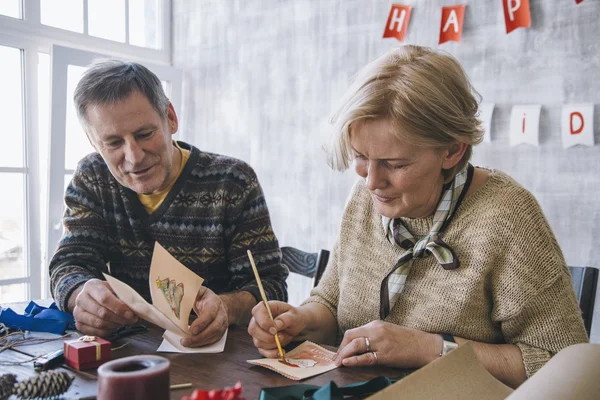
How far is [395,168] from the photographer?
4.25ft

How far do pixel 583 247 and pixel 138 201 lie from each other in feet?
6.00

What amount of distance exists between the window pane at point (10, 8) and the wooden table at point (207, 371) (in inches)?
106

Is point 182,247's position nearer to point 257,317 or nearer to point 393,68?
point 257,317

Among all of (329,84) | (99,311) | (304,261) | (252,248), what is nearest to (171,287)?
(99,311)

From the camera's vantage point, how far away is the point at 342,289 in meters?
1.54

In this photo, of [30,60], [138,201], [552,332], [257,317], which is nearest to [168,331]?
[257,317]

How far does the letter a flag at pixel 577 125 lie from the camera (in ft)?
7.63

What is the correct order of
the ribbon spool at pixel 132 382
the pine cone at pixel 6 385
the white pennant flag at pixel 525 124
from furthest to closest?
the white pennant flag at pixel 525 124 → the pine cone at pixel 6 385 → the ribbon spool at pixel 132 382

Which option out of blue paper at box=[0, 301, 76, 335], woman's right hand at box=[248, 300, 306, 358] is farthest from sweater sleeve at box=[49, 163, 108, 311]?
woman's right hand at box=[248, 300, 306, 358]

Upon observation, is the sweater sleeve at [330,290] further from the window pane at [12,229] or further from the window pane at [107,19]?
the window pane at [107,19]

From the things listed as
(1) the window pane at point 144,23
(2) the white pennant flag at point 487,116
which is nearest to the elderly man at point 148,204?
(2) the white pennant flag at point 487,116

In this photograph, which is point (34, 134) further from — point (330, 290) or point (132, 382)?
point (132, 382)

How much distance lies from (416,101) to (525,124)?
1491mm

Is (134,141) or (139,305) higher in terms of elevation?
(134,141)
